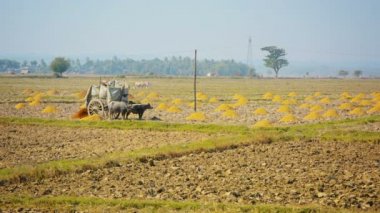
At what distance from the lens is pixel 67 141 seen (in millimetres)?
17578

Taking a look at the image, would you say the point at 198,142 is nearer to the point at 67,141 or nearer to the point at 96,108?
the point at 67,141

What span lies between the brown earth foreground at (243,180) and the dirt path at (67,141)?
216 centimetres

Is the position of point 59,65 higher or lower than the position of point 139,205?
higher

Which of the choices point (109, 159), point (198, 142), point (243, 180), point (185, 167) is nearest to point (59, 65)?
point (198, 142)

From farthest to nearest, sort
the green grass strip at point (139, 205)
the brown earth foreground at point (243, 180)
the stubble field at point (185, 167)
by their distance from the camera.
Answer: the brown earth foreground at point (243, 180), the stubble field at point (185, 167), the green grass strip at point (139, 205)

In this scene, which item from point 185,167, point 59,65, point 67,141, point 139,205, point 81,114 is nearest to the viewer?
point 139,205

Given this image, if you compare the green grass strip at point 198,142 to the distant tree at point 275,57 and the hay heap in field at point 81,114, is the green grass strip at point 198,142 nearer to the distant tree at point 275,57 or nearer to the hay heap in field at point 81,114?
the hay heap in field at point 81,114

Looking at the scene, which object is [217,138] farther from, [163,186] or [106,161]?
[163,186]

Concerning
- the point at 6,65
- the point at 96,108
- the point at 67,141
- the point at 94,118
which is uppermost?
the point at 96,108

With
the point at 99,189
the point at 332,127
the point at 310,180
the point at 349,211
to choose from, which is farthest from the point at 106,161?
the point at 332,127

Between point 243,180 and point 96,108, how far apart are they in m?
13.6

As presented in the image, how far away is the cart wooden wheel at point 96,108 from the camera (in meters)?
23.7

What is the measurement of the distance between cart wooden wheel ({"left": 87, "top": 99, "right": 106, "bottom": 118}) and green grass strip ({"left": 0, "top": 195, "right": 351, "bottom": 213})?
13.9 metres

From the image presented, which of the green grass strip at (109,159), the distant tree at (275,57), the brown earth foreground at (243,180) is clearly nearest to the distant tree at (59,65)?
the distant tree at (275,57)
